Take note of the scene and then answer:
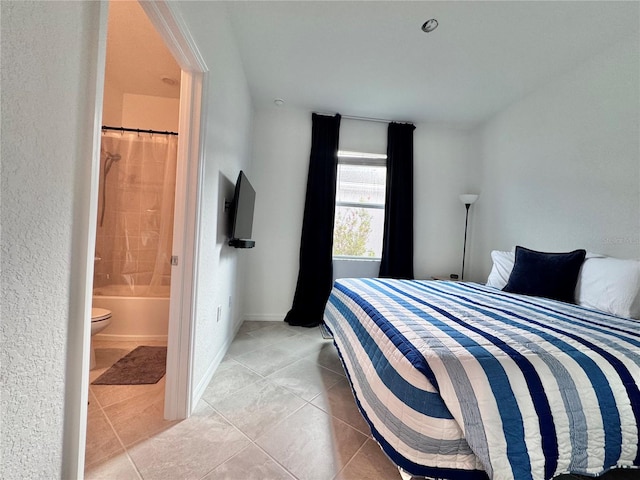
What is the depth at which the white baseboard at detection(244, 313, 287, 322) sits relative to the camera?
3229 mm

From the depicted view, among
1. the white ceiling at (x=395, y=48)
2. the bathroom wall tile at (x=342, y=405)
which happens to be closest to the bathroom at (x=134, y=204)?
the white ceiling at (x=395, y=48)

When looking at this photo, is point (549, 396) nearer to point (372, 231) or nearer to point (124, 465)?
point (124, 465)

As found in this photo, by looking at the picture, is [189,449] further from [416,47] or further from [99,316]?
[416,47]

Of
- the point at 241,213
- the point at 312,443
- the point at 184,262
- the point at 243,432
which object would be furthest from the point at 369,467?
the point at 241,213

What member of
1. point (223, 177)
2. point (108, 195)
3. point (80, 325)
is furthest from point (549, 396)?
point (108, 195)

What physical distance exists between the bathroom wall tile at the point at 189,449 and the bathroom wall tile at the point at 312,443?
17 cm

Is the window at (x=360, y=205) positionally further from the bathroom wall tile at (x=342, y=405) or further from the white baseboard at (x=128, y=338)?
the white baseboard at (x=128, y=338)

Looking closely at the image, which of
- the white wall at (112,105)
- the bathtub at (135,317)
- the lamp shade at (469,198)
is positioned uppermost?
the white wall at (112,105)

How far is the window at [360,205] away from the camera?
3428 millimetres

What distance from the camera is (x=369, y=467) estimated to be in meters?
1.19

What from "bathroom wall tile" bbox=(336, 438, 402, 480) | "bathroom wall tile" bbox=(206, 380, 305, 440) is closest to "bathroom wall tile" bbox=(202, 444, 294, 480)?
"bathroom wall tile" bbox=(206, 380, 305, 440)

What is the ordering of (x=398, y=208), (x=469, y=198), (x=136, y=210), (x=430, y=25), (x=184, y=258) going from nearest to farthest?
1. (x=184, y=258)
2. (x=430, y=25)
3. (x=136, y=210)
4. (x=469, y=198)
5. (x=398, y=208)

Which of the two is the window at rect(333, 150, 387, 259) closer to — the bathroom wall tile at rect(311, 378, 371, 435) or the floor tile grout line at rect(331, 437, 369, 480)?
the bathroom wall tile at rect(311, 378, 371, 435)

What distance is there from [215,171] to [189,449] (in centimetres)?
156
